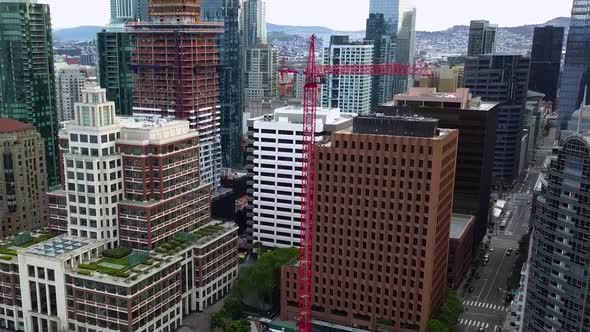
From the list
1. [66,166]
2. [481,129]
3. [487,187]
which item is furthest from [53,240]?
[487,187]

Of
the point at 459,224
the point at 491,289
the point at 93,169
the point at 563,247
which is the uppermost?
the point at 93,169

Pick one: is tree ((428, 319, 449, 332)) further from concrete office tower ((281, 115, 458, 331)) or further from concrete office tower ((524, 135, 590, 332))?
concrete office tower ((524, 135, 590, 332))

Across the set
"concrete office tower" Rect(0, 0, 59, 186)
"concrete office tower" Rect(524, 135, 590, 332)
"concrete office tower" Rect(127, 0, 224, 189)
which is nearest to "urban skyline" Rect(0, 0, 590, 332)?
"concrete office tower" Rect(524, 135, 590, 332)

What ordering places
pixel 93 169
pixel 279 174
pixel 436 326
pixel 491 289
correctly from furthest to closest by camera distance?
1. pixel 279 174
2. pixel 491 289
3. pixel 93 169
4. pixel 436 326

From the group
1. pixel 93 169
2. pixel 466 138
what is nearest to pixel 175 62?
pixel 93 169

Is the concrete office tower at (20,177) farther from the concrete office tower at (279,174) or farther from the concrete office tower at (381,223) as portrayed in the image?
the concrete office tower at (381,223)

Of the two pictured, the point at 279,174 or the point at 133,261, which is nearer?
the point at 133,261

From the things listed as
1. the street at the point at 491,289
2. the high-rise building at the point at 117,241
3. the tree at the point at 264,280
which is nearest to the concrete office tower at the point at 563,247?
the street at the point at 491,289

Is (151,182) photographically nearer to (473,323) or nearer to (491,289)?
(473,323)
